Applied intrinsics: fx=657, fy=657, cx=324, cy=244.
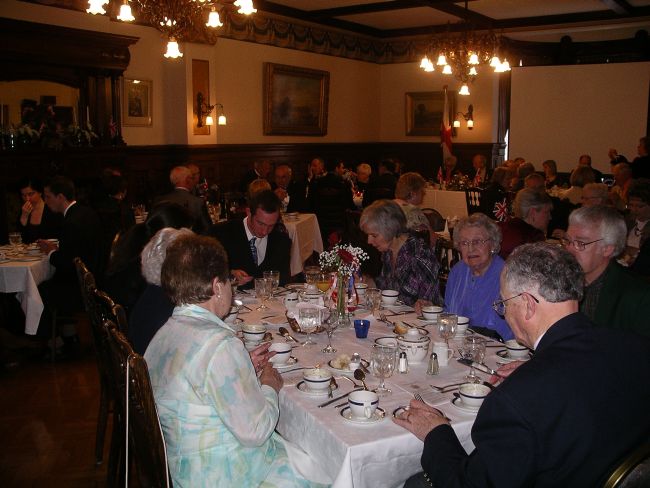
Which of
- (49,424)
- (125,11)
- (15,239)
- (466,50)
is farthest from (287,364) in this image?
(466,50)

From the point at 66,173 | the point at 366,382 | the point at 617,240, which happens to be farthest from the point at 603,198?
the point at 66,173

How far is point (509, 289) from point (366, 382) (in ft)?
2.90

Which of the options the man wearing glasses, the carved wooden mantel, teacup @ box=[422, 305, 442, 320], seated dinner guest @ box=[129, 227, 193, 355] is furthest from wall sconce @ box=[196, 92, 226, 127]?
the man wearing glasses

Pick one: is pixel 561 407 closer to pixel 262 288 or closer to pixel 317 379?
pixel 317 379

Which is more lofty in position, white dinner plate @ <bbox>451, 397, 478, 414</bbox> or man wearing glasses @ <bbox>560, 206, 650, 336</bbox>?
man wearing glasses @ <bbox>560, 206, 650, 336</bbox>

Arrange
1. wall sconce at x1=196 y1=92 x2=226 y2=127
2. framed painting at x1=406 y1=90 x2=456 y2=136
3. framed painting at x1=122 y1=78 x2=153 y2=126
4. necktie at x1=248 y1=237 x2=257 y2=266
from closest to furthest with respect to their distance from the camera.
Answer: necktie at x1=248 y1=237 x2=257 y2=266, framed painting at x1=122 y1=78 x2=153 y2=126, wall sconce at x1=196 y1=92 x2=226 y2=127, framed painting at x1=406 y1=90 x2=456 y2=136

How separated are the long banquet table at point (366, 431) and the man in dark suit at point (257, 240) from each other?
1.85m

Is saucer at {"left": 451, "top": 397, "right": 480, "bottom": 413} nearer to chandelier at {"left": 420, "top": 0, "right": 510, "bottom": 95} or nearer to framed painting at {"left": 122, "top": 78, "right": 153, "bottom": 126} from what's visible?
framed painting at {"left": 122, "top": 78, "right": 153, "bottom": 126}

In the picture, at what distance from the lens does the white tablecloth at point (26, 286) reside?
5227 millimetres

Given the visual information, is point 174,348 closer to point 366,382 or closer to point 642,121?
point 366,382

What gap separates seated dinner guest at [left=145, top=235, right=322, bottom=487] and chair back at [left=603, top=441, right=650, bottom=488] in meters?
1.10

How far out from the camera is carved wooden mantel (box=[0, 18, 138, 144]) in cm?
762

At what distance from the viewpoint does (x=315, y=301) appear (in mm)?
3938

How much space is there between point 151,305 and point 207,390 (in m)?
1.00
